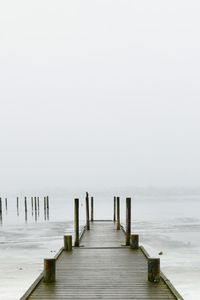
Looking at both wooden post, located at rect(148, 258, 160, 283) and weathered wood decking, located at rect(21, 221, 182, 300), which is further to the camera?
wooden post, located at rect(148, 258, 160, 283)

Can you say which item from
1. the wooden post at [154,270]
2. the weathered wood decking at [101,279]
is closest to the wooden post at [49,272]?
the weathered wood decking at [101,279]

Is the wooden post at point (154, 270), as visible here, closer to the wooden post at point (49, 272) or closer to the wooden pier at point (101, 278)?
the wooden pier at point (101, 278)

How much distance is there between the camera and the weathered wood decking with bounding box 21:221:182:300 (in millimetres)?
10812

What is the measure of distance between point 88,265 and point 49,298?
473 centimetres

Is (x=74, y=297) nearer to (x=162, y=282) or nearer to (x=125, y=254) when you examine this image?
(x=162, y=282)

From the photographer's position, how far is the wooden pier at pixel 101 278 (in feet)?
35.6

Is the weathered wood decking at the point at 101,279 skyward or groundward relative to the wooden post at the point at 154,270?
groundward

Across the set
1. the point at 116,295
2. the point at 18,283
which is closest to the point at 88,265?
the point at 116,295

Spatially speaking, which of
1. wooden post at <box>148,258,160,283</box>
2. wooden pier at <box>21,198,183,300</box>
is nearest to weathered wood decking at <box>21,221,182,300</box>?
wooden pier at <box>21,198,183,300</box>

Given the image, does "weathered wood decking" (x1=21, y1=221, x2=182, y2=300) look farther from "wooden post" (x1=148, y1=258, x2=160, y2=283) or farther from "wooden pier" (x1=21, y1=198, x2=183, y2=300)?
"wooden post" (x1=148, y1=258, x2=160, y2=283)

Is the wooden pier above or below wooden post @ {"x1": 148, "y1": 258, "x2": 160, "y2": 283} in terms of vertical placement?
below

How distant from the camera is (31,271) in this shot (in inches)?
1008

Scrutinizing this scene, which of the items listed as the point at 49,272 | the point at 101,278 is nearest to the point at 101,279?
the point at 101,278

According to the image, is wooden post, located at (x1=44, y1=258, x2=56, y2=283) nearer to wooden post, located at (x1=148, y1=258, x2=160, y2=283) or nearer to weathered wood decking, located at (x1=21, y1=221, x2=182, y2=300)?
weathered wood decking, located at (x1=21, y1=221, x2=182, y2=300)
